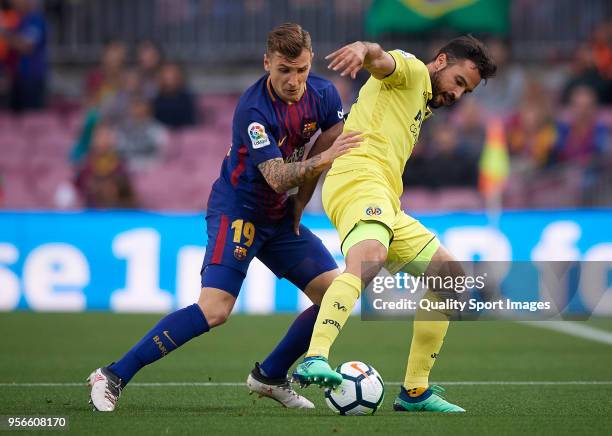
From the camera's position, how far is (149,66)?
691 inches

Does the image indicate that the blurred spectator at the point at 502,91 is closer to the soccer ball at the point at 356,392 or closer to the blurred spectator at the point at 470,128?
the blurred spectator at the point at 470,128

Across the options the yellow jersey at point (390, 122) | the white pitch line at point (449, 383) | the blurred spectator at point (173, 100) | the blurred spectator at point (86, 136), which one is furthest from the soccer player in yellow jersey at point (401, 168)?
the blurred spectator at point (173, 100)

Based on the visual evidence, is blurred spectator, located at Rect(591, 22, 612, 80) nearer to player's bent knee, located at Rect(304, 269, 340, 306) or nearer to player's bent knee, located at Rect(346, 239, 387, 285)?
player's bent knee, located at Rect(304, 269, 340, 306)

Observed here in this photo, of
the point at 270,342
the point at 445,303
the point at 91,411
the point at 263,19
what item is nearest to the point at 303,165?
the point at 445,303

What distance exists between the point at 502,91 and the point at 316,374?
13376 millimetres

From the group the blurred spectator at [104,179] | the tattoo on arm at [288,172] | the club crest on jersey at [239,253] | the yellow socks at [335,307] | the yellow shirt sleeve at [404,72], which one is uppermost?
the yellow shirt sleeve at [404,72]

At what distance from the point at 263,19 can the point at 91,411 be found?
A: 13565 millimetres

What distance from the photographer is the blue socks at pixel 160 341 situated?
6.29m

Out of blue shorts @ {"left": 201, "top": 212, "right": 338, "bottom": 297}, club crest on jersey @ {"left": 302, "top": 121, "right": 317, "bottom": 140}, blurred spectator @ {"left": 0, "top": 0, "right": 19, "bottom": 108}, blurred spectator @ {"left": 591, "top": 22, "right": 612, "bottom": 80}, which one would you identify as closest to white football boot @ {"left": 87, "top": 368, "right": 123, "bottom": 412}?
blue shorts @ {"left": 201, "top": 212, "right": 338, "bottom": 297}

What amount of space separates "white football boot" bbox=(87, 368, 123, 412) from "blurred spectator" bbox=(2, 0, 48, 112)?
1173 cm

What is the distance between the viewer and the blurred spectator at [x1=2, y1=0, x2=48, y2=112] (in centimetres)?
1716

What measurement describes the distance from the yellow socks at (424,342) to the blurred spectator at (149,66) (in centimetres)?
1164

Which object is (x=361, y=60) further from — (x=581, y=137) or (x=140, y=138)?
(x=140, y=138)

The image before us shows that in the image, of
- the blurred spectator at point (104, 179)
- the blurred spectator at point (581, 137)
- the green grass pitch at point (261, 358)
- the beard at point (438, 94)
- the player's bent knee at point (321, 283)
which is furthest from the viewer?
the blurred spectator at point (581, 137)
